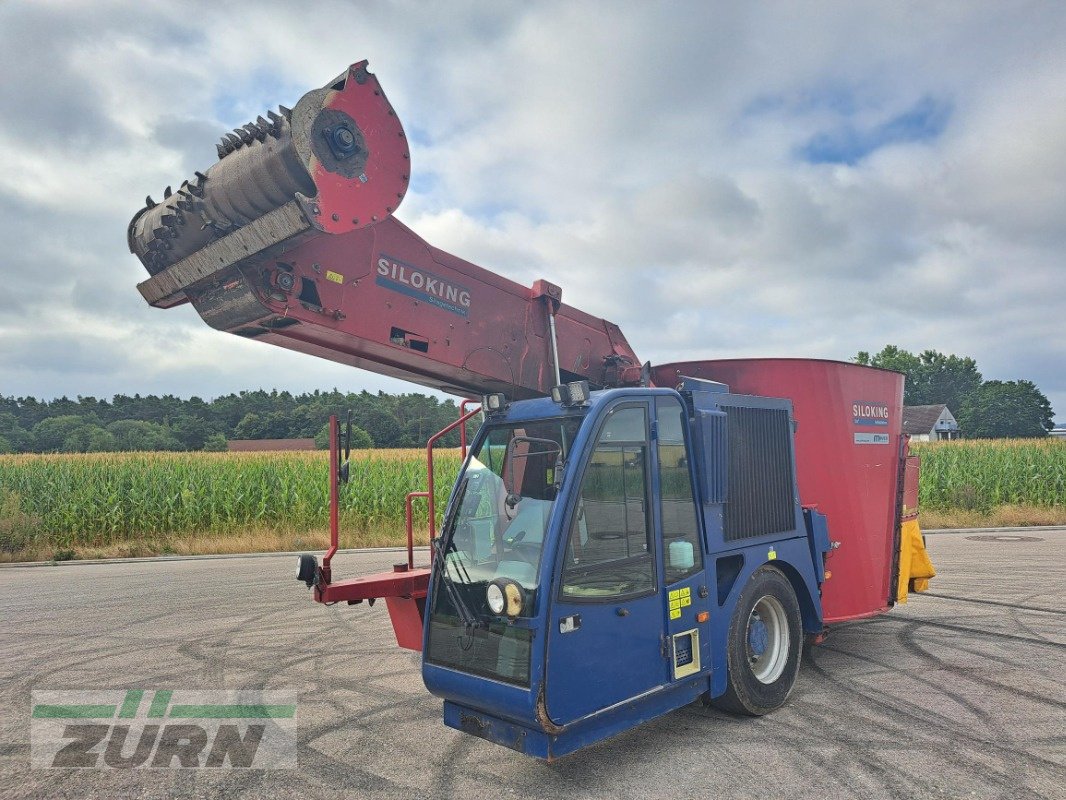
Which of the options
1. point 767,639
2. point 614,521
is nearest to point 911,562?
point 767,639

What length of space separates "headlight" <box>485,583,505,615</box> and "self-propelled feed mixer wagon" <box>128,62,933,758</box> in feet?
0.05

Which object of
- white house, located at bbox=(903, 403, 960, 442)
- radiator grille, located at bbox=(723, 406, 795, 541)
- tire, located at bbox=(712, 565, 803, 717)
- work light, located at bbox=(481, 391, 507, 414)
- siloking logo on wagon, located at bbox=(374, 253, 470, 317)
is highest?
white house, located at bbox=(903, 403, 960, 442)

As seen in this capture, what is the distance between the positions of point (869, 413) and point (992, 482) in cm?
1612

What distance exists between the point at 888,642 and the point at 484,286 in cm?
513

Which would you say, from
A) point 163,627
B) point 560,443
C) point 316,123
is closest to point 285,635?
point 163,627

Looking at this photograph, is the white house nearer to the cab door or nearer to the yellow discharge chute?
the yellow discharge chute

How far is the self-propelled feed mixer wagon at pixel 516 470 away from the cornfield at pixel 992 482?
51.3ft

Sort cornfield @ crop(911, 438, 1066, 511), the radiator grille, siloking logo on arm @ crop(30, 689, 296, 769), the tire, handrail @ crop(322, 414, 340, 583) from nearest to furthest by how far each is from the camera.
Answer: siloking logo on arm @ crop(30, 689, 296, 769) < handrail @ crop(322, 414, 340, 583) < the tire < the radiator grille < cornfield @ crop(911, 438, 1066, 511)

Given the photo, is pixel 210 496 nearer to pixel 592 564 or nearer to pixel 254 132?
pixel 254 132

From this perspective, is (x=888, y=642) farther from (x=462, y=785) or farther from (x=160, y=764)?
(x=160, y=764)

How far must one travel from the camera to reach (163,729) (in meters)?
5.12

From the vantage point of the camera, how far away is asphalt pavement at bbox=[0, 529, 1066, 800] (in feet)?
13.5

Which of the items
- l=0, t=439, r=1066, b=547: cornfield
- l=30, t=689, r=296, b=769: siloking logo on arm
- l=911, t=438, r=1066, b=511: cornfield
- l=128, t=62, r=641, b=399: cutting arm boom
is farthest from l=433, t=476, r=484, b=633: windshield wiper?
l=911, t=438, r=1066, b=511: cornfield

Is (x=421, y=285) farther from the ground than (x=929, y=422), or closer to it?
closer to it
